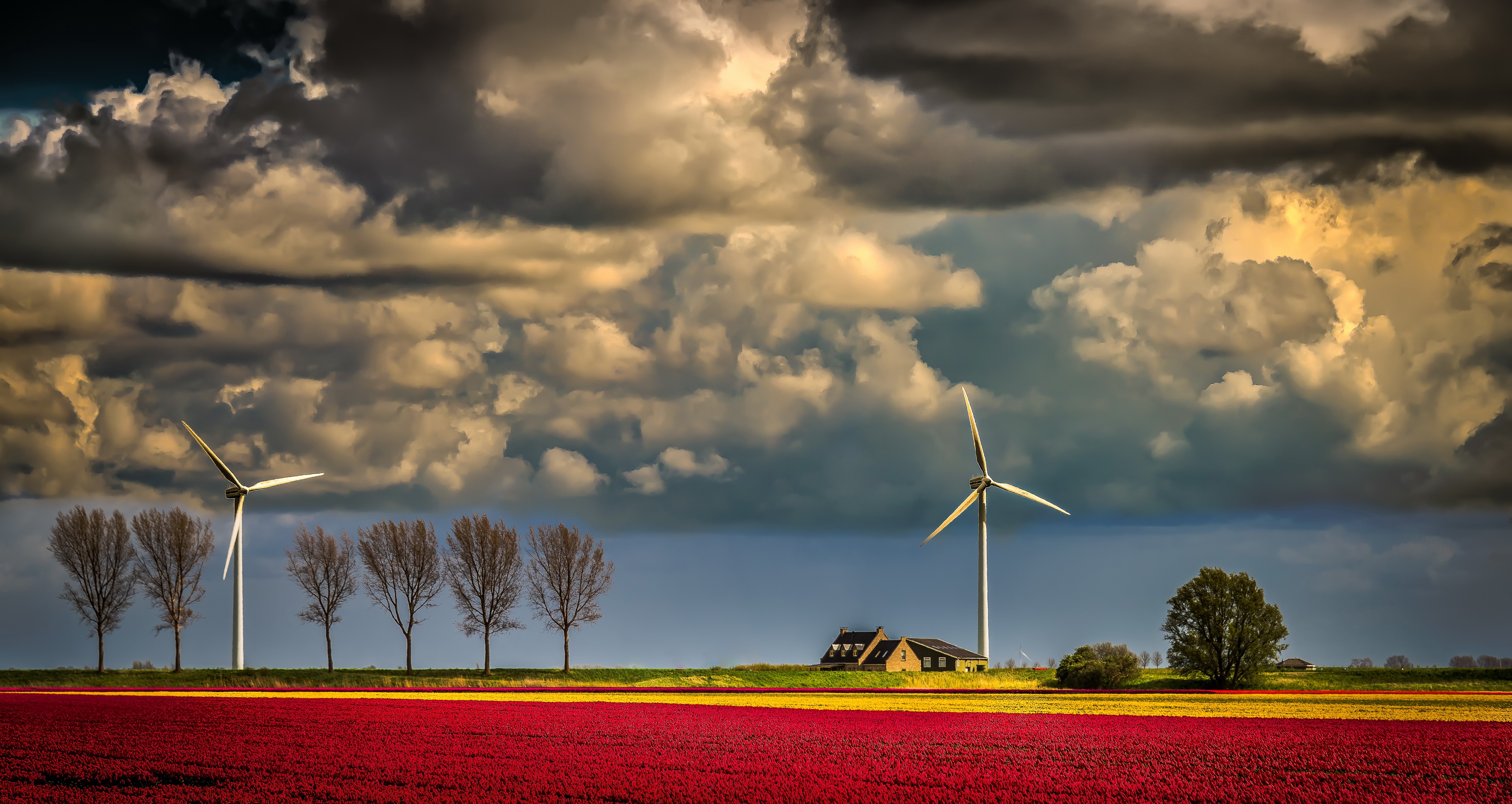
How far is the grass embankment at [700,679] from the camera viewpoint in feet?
357

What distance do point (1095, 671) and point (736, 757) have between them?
6886 cm

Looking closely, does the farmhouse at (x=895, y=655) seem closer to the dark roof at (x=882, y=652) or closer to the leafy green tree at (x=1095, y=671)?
the dark roof at (x=882, y=652)

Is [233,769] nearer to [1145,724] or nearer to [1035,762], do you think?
[1035,762]

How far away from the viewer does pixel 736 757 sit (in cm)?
4412

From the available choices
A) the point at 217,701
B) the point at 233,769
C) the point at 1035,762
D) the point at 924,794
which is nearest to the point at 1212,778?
the point at 1035,762

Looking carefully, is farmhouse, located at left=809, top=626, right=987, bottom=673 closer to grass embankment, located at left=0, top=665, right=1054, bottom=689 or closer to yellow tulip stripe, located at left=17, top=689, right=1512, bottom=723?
grass embankment, located at left=0, top=665, right=1054, bottom=689

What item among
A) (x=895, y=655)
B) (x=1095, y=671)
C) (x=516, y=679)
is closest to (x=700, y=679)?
(x=516, y=679)

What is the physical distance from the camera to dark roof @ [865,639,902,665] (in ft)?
599

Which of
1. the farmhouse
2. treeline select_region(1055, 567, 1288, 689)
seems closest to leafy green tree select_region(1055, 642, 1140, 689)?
treeline select_region(1055, 567, 1288, 689)

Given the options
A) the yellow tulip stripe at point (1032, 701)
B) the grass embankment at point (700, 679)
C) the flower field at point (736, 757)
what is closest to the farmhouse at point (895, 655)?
the grass embankment at point (700, 679)

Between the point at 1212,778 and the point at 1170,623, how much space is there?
83264 mm

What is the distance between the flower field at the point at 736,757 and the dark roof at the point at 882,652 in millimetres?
117700

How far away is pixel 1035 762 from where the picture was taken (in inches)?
1662

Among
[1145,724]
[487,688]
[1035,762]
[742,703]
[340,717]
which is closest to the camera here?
[1035,762]
